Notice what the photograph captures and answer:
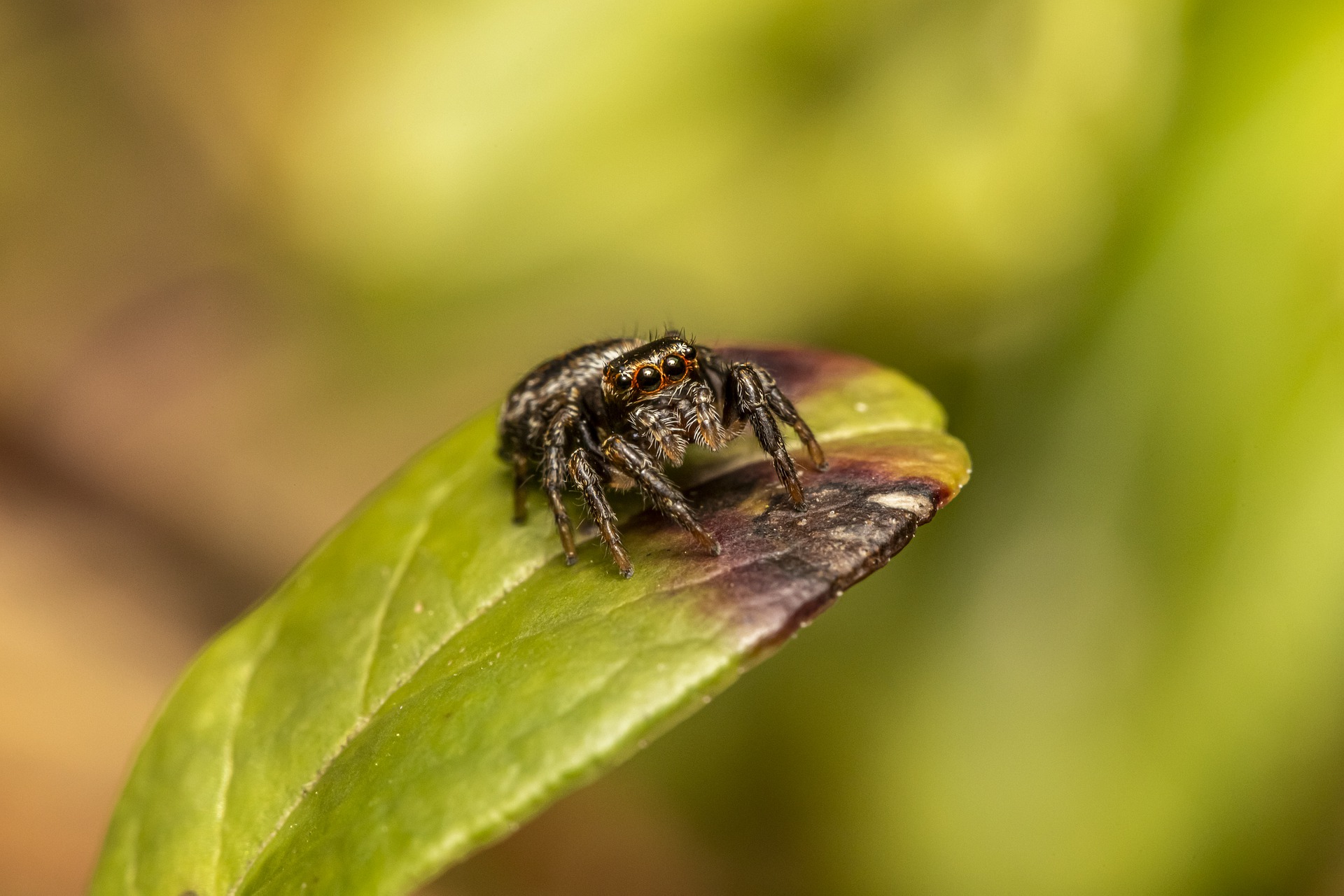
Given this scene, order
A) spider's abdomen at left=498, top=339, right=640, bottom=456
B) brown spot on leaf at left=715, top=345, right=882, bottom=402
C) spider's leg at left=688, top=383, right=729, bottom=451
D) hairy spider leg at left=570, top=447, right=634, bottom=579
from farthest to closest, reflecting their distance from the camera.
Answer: spider's abdomen at left=498, top=339, right=640, bottom=456 < brown spot on leaf at left=715, top=345, right=882, bottom=402 < spider's leg at left=688, top=383, right=729, bottom=451 < hairy spider leg at left=570, top=447, right=634, bottom=579

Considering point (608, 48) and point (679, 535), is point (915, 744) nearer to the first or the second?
point (679, 535)

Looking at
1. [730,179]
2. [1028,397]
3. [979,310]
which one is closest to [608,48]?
[730,179]

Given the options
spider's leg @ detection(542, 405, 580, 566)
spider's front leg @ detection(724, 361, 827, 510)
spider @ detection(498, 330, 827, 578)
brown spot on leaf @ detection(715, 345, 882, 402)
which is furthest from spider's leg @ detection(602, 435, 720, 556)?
brown spot on leaf @ detection(715, 345, 882, 402)

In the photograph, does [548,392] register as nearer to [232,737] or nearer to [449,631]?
[449,631]

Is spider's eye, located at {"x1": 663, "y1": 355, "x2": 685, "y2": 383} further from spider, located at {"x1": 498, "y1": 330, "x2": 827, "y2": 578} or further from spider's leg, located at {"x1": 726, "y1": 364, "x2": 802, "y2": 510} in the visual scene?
spider's leg, located at {"x1": 726, "y1": 364, "x2": 802, "y2": 510}

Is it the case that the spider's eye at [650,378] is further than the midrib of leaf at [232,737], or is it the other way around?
the spider's eye at [650,378]

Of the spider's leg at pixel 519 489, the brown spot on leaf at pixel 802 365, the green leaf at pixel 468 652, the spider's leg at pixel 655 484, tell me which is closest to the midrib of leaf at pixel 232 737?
the green leaf at pixel 468 652

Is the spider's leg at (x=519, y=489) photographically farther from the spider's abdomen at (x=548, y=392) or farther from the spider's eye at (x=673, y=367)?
the spider's eye at (x=673, y=367)
